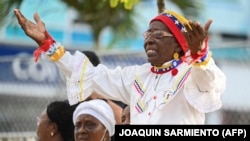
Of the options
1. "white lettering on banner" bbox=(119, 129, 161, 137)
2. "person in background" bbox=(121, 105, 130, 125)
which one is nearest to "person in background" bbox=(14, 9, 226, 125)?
"white lettering on banner" bbox=(119, 129, 161, 137)

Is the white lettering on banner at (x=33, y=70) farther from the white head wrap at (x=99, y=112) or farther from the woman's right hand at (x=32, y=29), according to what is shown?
the woman's right hand at (x=32, y=29)

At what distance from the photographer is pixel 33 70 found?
10.0 m

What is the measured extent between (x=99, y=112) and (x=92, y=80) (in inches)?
27.2

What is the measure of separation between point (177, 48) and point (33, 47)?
597 centimetres

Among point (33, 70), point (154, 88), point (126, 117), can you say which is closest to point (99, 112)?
point (126, 117)

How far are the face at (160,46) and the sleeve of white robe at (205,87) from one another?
0.26m

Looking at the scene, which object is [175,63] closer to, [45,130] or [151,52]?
[151,52]

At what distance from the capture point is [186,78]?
583cm

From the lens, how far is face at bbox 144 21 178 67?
5.90 m

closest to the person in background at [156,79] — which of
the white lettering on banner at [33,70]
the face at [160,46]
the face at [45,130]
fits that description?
the face at [160,46]

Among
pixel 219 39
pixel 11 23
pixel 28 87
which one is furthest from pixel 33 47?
pixel 219 39

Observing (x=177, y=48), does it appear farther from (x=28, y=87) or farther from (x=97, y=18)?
(x=97, y=18)

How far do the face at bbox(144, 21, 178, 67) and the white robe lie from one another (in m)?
0.10

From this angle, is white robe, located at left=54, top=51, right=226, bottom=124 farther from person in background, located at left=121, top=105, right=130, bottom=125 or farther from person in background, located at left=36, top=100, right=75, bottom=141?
person in background, located at left=36, top=100, right=75, bottom=141
